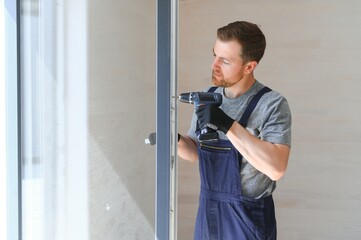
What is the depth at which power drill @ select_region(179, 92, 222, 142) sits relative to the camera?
1.16 metres

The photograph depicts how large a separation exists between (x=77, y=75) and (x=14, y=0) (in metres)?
0.31

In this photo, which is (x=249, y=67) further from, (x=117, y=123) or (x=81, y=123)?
(x=81, y=123)

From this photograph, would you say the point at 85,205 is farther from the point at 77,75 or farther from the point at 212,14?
the point at 212,14

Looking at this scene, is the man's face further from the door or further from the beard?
the door

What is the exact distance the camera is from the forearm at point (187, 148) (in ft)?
4.83

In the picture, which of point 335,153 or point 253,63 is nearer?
point 253,63

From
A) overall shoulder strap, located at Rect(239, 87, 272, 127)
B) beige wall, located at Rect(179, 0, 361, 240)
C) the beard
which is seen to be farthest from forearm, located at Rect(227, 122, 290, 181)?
beige wall, located at Rect(179, 0, 361, 240)

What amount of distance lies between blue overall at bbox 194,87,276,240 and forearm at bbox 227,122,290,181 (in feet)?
0.40

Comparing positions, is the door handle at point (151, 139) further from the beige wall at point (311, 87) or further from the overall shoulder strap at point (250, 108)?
the beige wall at point (311, 87)

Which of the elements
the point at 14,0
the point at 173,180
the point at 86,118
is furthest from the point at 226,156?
the point at 14,0

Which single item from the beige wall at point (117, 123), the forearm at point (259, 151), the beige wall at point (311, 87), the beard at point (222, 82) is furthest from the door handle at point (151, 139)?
the beige wall at point (311, 87)

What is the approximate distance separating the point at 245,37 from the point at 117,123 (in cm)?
51

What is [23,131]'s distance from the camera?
1392 mm

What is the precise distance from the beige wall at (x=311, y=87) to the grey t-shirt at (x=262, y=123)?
3.65ft
